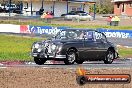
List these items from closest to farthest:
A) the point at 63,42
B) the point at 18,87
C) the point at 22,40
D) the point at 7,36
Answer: the point at 18,87
the point at 63,42
the point at 22,40
the point at 7,36

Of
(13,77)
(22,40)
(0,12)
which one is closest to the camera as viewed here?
(13,77)

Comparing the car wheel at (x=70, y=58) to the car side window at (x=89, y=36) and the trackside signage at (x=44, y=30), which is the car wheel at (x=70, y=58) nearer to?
the car side window at (x=89, y=36)

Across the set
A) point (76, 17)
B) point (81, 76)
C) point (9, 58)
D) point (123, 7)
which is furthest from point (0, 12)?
point (81, 76)

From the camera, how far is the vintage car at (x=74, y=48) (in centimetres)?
1919

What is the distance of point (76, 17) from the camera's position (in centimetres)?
7275

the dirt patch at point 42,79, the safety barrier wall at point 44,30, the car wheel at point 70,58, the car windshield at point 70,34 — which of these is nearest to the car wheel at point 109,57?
the car windshield at point 70,34

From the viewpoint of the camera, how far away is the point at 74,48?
1964 cm

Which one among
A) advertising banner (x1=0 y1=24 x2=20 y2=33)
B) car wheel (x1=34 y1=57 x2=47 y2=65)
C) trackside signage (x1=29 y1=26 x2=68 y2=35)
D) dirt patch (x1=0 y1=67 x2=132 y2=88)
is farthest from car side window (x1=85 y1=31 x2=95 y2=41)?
advertising banner (x1=0 y1=24 x2=20 y2=33)

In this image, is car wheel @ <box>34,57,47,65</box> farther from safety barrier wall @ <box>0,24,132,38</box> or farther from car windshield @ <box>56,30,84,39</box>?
safety barrier wall @ <box>0,24,132,38</box>

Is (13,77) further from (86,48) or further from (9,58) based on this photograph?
(9,58)

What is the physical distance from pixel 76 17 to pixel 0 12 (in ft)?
60.8

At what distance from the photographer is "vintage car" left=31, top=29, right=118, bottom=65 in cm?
1919

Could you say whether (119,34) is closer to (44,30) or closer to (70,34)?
(44,30)

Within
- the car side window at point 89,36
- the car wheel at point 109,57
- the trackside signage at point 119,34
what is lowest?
the trackside signage at point 119,34
